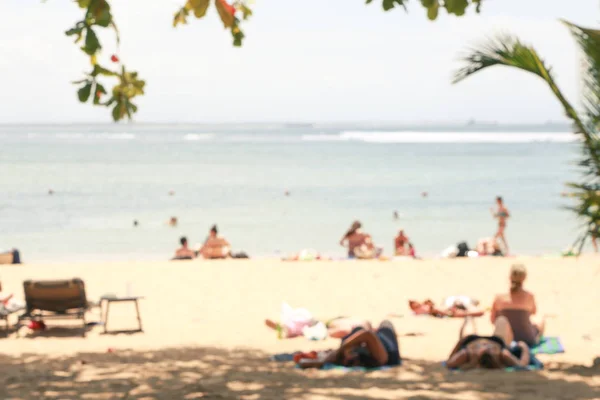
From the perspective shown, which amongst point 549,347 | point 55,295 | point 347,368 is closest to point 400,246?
point 55,295

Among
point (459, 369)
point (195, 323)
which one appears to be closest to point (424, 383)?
point (459, 369)

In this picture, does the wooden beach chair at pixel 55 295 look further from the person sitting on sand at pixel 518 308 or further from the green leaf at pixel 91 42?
the green leaf at pixel 91 42

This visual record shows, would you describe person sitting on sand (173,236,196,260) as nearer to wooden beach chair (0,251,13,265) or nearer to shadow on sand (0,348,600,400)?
wooden beach chair (0,251,13,265)

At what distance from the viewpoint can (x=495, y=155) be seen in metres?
85.4

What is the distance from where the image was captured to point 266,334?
31.7ft

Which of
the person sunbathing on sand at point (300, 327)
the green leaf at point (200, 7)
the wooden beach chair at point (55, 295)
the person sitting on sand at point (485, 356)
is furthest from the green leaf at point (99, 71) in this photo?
the person sunbathing on sand at point (300, 327)

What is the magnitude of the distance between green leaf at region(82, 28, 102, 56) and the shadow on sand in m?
2.16

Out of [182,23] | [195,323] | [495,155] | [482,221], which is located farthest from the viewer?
[495,155]

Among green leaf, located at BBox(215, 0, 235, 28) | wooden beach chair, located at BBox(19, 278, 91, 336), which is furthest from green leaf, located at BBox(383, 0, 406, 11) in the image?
wooden beach chair, located at BBox(19, 278, 91, 336)

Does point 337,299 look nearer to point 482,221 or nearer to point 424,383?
point 424,383

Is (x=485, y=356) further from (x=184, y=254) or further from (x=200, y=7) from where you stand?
(x=184, y=254)

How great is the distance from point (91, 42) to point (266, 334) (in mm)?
5144

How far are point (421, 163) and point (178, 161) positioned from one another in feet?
61.2

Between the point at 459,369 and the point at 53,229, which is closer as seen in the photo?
the point at 459,369
